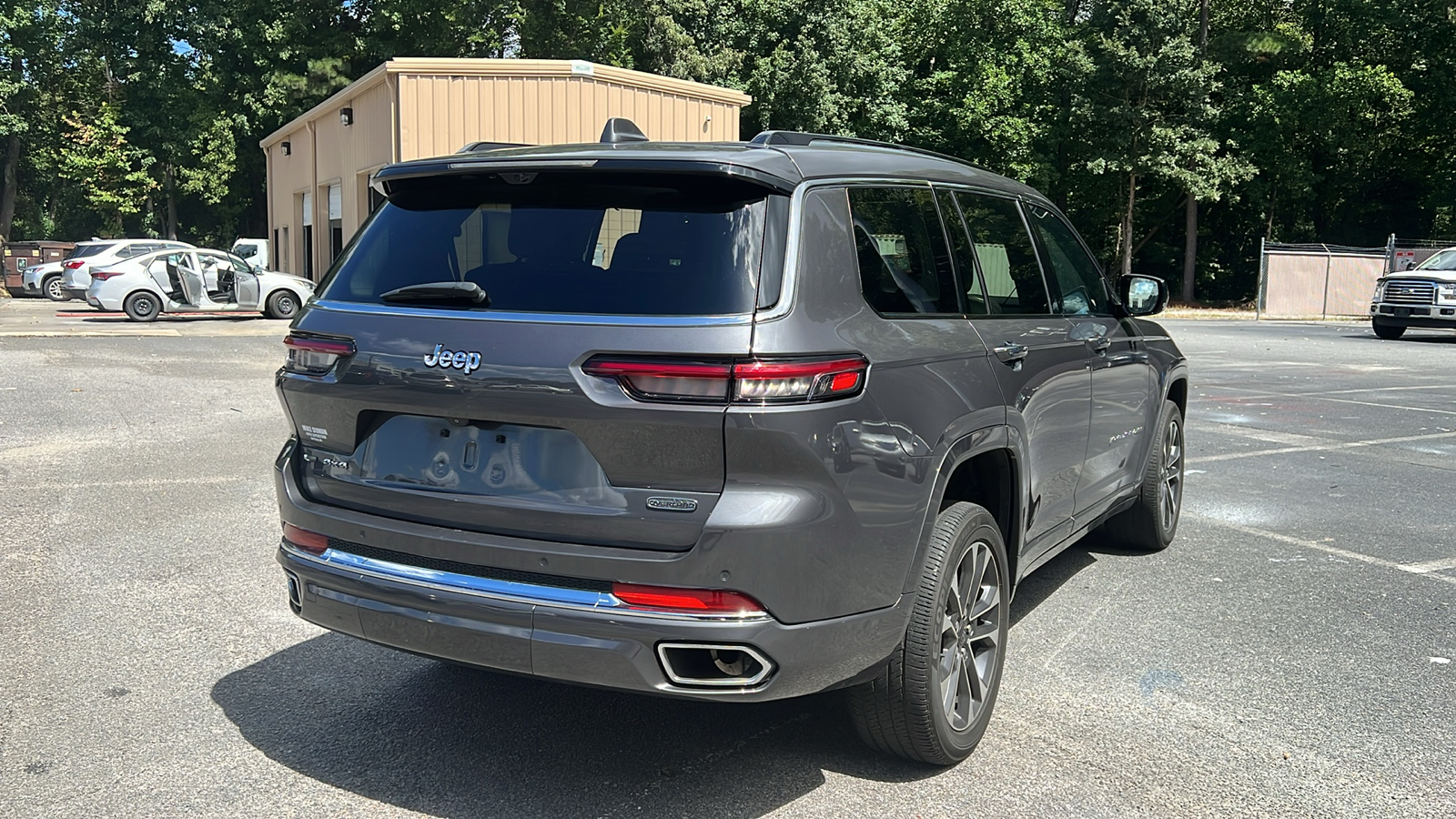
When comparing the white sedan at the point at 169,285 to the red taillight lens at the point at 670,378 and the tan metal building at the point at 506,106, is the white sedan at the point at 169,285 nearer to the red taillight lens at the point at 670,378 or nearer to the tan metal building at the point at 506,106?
the tan metal building at the point at 506,106

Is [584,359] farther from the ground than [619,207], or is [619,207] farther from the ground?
[619,207]

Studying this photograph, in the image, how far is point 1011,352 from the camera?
388cm

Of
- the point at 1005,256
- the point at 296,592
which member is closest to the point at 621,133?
the point at 1005,256

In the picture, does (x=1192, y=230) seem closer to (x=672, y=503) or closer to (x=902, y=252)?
(x=902, y=252)

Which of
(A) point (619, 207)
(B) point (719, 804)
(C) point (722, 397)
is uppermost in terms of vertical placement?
(A) point (619, 207)

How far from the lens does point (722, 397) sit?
2.81 metres

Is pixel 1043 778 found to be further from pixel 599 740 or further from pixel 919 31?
pixel 919 31

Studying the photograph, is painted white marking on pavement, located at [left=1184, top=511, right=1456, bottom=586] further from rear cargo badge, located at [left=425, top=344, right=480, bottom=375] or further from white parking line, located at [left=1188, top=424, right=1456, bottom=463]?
rear cargo badge, located at [left=425, top=344, right=480, bottom=375]

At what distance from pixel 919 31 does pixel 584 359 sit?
159 feet

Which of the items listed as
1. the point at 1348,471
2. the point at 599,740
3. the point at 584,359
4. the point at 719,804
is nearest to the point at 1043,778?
the point at 719,804

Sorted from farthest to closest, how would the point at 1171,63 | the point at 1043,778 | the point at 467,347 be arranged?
the point at 1171,63 → the point at 1043,778 → the point at 467,347

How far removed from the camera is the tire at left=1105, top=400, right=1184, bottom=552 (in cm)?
579

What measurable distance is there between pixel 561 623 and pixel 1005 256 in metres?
2.31

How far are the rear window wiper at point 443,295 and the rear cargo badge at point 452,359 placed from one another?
0.50ft
